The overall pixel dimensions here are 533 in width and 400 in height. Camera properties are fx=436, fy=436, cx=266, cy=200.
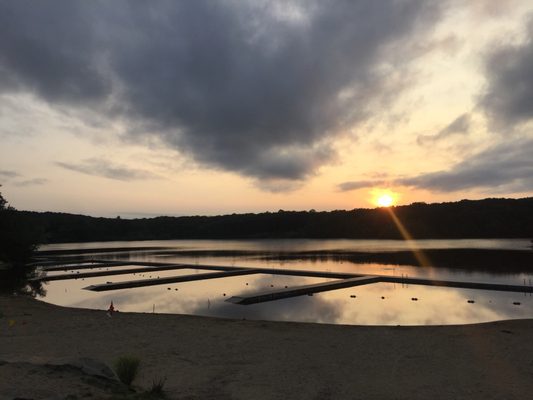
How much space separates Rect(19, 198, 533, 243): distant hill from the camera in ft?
372

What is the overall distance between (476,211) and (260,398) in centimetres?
12724

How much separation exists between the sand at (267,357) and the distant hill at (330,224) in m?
96.7

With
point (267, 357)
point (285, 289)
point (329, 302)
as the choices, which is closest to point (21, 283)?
point (285, 289)

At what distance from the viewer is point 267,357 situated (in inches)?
417

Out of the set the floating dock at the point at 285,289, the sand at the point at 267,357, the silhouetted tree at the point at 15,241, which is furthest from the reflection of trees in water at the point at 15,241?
the sand at the point at 267,357

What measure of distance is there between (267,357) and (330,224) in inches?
5265

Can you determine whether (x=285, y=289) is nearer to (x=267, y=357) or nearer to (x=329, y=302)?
(x=329, y=302)

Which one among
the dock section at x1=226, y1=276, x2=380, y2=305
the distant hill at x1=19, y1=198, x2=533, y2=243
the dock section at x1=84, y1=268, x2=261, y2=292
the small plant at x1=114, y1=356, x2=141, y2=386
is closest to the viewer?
the small plant at x1=114, y1=356, x2=141, y2=386

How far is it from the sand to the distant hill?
96.7 metres

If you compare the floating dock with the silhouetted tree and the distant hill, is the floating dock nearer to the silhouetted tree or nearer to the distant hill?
the silhouetted tree

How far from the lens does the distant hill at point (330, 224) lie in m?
113

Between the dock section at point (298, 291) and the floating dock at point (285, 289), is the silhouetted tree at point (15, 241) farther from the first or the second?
the dock section at point (298, 291)

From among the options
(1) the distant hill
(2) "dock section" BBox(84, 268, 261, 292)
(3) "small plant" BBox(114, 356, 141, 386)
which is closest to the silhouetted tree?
(2) "dock section" BBox(84, 268, 261, 292)

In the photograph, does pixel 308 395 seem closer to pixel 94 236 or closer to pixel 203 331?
pixel 203 331
